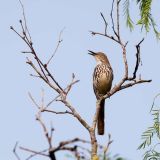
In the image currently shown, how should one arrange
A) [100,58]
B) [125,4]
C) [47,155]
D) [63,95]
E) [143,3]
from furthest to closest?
[100,58] → [125,4] → [143,3] → [63,95] → [47,155]

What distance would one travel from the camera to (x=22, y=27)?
4188mm

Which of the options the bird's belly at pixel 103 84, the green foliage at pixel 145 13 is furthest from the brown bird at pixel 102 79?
the green foliage at pixel 145 13

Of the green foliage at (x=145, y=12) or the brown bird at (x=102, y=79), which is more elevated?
the green foliage at (x=145, y=12)

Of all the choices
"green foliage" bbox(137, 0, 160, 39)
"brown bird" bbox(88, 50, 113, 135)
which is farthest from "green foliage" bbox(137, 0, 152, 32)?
"brown bird" bbox(88, 50, 113, 135)

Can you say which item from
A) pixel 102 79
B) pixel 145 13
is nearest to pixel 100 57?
pixel 102 79

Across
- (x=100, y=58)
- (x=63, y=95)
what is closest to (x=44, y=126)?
(x=63, y=95)

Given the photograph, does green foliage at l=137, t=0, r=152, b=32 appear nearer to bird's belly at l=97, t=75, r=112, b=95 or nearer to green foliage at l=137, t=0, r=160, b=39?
green foliage at l=137, t=0, r=160, b=39

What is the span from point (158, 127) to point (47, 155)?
8.29 feet

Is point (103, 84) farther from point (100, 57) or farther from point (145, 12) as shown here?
point (145, 12)

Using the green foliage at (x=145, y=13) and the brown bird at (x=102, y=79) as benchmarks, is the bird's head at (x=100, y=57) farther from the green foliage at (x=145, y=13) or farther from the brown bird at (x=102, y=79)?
the green foliage at (x=145, y=13)

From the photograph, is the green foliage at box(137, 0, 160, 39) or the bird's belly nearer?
the green foliage at box(137, 0, 160, 39)

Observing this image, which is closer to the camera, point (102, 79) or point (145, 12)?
point (145, 12)

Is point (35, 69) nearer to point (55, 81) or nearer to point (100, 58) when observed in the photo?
point (55, 81)

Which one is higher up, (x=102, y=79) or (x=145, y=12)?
(x=145, y=12)
